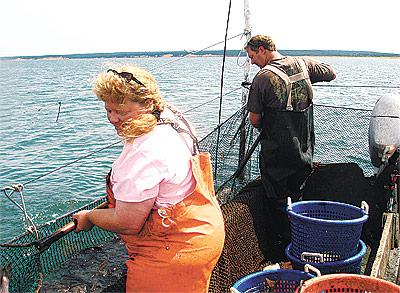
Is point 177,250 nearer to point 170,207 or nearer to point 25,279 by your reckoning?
point 170,207

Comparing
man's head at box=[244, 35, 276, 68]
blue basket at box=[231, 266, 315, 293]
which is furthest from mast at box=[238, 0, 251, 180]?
blue basket at box=[231, 266, 315, 293]

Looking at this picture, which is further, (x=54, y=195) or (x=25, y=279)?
(x=54, y=195)

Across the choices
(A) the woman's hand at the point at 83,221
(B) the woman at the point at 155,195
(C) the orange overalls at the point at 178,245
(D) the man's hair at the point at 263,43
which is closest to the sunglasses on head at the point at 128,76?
(B) the woman at the point at 155,195

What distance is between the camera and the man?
458cm

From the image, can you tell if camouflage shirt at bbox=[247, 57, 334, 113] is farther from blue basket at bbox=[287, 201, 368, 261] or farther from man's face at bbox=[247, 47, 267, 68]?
blue basket at bbox=[287, 201, 368, 261]

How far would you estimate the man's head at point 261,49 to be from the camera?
15.5ft

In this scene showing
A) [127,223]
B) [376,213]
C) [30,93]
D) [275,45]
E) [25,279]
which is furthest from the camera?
[30,93]

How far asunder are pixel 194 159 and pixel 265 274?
1335 mm

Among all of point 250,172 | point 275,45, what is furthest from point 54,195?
point 275,45

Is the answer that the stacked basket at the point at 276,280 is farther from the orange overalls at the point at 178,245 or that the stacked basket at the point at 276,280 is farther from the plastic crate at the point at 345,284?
the orange overalls at the point at 178,245

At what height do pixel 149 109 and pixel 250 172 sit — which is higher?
pixel 149 109

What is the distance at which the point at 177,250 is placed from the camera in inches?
99.6

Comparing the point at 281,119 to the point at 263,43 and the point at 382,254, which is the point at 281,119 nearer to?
the point at 263,43

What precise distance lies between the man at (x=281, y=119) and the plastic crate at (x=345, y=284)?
197 cm
